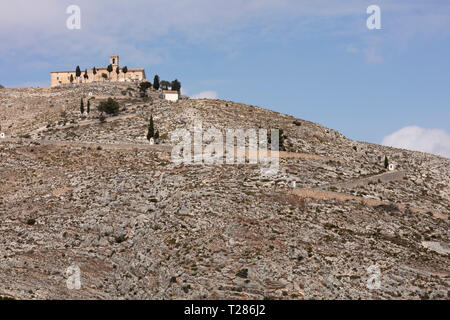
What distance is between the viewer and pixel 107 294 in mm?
52125

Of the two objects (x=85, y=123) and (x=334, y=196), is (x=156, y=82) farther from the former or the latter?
(x=334, y=196)

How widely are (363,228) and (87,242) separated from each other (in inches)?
1240

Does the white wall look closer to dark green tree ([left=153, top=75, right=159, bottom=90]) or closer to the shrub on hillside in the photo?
the shrub on hillside

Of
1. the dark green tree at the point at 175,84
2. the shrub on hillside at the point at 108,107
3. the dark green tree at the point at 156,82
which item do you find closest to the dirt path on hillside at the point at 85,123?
the shrub on hillside at the point at 108,107

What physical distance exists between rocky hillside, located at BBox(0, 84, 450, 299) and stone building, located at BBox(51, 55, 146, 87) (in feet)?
186

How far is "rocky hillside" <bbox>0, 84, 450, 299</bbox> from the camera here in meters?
51.6

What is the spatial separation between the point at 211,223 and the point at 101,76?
336 ft

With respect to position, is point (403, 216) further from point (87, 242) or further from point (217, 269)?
point (87, 242)

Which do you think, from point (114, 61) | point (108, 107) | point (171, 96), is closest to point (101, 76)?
point (114, 61)

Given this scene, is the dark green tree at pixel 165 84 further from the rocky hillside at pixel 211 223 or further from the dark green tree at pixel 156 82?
the rocky hillside at pixel 211 223

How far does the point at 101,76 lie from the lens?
151125 millimetres

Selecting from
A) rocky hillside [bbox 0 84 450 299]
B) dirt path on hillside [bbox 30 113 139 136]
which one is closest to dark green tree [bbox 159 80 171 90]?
dirt path on hillside [bbox 30 113 139 136]

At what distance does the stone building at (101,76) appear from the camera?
151125 millimetres
